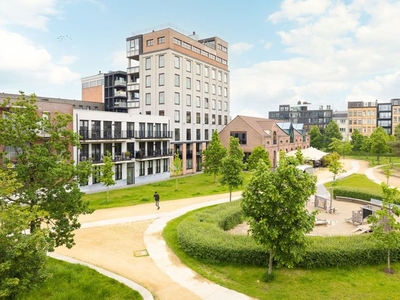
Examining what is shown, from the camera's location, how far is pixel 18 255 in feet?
26.2

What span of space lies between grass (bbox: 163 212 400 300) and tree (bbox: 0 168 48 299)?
7.14 metres

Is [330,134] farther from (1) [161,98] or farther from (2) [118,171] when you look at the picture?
(2) [118,171]

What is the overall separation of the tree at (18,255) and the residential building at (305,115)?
112m

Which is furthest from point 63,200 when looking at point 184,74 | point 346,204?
point 184,74

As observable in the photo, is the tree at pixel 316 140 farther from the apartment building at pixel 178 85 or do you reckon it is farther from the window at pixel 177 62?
the window at pixel 177 62

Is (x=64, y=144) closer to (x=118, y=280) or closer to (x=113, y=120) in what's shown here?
(x=118, y=280)

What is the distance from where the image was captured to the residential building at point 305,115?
4399 inches

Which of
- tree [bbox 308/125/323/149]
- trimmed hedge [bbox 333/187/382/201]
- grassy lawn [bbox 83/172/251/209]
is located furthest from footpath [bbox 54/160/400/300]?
tree [bbox 308/125/323/149]

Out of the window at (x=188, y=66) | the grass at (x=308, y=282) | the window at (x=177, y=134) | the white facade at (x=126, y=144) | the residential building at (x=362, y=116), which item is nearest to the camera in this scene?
the grass at (x=308, y=282)

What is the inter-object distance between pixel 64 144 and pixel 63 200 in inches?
90.2

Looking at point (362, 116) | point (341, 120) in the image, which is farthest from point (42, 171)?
point (341, 120)

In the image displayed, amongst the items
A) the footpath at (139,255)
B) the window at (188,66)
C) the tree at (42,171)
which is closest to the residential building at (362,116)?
the window at (188,66)

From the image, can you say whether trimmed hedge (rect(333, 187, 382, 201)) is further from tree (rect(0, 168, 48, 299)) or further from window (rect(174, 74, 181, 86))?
window (rect(174, 74, 181, 86))

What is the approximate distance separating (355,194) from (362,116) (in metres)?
80.8
